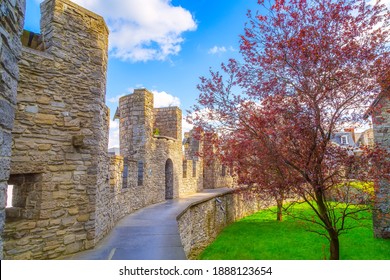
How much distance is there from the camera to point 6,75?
231cm

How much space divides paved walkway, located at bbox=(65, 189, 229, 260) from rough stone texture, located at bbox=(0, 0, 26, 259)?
2907mm

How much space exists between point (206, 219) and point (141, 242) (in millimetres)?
6419

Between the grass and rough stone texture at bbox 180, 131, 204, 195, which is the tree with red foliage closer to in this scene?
the grass

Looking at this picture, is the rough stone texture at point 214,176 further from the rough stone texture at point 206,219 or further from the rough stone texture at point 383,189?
the rough stone texture at point 383,189

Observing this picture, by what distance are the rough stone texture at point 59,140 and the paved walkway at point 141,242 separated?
416 millimetres

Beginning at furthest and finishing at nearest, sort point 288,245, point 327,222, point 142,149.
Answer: point 142,149 → point 288,245 → point 327,222

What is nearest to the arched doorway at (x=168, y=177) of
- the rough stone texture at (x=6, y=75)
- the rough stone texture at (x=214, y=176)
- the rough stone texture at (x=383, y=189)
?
the rough stone texture at (x=214, y=176)

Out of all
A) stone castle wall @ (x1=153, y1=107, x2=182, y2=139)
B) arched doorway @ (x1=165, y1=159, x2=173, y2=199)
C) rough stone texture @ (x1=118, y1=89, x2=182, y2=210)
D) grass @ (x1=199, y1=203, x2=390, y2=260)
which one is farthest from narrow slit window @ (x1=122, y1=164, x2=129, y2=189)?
stone castle wall @ (x1=153, y1=107, x2=182, y2=139)

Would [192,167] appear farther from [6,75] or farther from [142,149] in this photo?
[6,75]

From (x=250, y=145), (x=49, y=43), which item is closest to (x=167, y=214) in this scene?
(x=250, y=145)

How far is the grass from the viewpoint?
8.11 meters

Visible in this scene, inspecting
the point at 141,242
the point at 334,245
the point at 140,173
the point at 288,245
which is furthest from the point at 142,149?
the point at 334,245

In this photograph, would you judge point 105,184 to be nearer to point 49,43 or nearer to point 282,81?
point 49,43

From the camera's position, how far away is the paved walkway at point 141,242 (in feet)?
16.0
